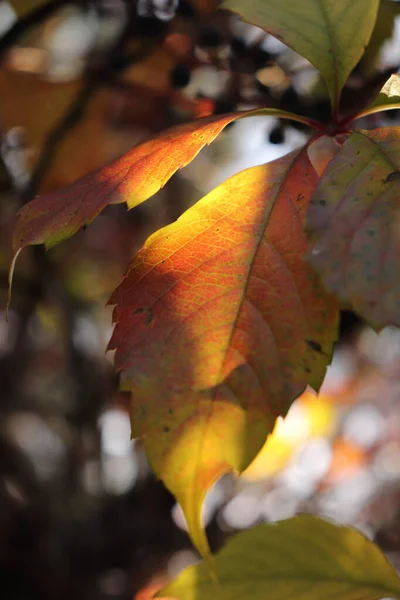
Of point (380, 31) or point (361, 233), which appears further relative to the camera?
point (380, 31)

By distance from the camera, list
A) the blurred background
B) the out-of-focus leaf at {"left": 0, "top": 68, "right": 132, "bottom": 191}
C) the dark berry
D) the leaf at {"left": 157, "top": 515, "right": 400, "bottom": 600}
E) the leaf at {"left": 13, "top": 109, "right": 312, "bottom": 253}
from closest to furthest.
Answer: the leaf at {"left": 13, "top": 109, "right": 312, "bottom": 253}, the leaf at {"left": 157, "top": 515, "right": 400, "bottom": 600}, the dark berry, the blurred background, the out-of-focus leaf at {"left": 0, "top": 68, "right": 132, "bottom": 191}

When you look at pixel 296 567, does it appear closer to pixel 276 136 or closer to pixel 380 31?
pixel 276 136

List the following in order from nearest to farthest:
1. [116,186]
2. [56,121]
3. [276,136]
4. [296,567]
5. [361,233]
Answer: [361,233], [116,186], [296,567], [276,136], [56,121]

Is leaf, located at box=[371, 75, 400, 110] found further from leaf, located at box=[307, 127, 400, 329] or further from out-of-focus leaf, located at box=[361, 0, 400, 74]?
out-of-focus leaf, located at box=[361, 0, 400, 74]

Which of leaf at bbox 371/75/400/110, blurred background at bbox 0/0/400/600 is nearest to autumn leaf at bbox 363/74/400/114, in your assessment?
leaf at bbox 371/75/400/110

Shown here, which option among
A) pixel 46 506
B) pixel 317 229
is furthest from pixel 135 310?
pixel 46 506

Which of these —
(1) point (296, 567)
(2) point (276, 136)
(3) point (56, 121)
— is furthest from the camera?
(3) point (56, 121)

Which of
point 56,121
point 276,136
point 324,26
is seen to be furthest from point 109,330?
point 324,26
